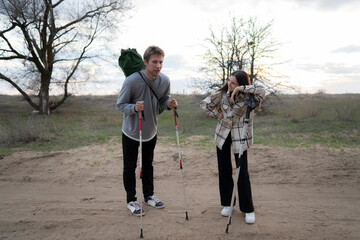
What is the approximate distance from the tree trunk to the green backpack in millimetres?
19128

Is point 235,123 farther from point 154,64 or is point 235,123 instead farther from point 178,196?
point 178,196

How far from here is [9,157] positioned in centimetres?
798

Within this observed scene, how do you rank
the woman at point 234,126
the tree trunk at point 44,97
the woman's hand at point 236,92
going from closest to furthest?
the woman's hand at point 236,92 → the woman at point 234,126 → the tree trunk at point 44,97

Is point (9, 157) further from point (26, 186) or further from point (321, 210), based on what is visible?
point (321, 210)

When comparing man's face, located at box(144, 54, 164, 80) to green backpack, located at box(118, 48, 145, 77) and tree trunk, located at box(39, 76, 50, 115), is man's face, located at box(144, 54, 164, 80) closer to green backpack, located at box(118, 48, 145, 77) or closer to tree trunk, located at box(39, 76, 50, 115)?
green backpack, located at box(118, 48, 145, 77)

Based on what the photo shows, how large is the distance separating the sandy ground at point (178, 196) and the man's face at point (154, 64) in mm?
2090

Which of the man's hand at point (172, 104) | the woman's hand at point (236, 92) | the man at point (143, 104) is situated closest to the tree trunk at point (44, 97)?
the man at point (143, 104)

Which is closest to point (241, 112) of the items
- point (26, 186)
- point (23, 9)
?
point (26, 186)

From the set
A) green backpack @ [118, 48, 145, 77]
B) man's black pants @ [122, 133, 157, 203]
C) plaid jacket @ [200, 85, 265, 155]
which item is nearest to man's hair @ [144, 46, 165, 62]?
green backpack @ [118, 48, 145, 77]

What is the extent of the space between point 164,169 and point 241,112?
3.46 meters

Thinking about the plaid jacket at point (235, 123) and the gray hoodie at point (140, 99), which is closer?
the plaid jacket at point (235, 123)

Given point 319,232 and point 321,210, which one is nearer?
point 319,232

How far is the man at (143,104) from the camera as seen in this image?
378cm

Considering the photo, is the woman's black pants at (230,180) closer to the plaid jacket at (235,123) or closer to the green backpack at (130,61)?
the plaid jacket at (235,123)
